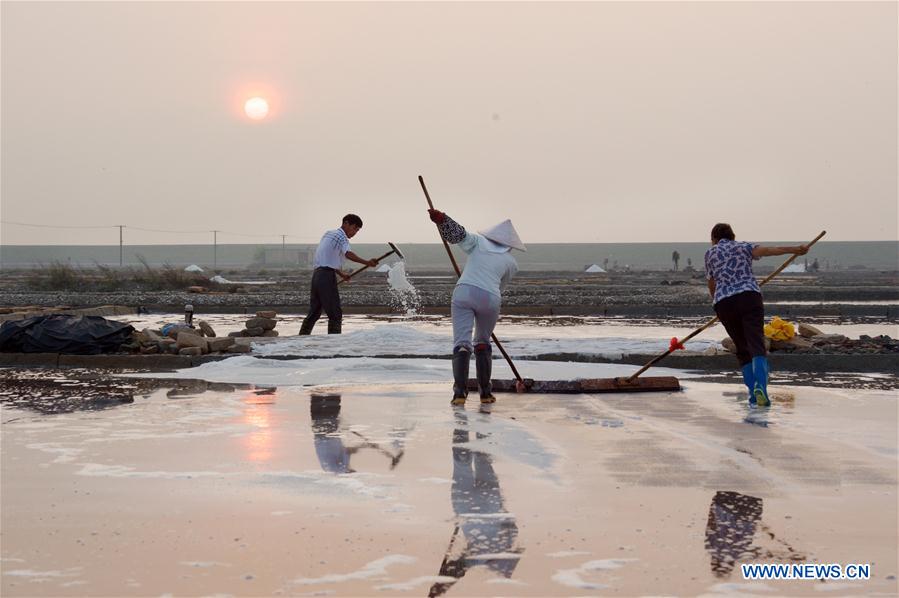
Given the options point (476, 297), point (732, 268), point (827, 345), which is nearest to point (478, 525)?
point (476, 297)

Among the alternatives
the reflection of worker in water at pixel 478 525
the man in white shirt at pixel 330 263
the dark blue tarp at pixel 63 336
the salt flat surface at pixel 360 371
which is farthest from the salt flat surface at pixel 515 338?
the reflection of worker in water at pixel 478 525

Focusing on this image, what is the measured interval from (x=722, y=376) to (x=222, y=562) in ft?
31.0

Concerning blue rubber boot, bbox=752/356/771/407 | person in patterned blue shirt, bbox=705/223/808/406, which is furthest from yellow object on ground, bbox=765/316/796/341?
blue rubber boot, bbox=752/356/771/407

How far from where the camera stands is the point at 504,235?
11242 mm

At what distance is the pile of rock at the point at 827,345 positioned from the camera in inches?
600

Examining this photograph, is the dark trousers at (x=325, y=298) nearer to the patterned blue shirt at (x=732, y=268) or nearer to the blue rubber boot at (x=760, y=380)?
the patterned blue shirt at (x=732, y=268)

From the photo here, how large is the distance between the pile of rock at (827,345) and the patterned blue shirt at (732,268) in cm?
371

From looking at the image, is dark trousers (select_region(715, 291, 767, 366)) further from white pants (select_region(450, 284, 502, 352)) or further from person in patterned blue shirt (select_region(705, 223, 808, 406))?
white pants (select_region(450, 284, 502, 352))

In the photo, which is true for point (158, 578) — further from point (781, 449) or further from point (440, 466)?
point (781, 449)

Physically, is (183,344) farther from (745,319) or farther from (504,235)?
(745,319)

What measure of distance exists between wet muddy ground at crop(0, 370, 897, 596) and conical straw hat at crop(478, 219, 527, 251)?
150cm

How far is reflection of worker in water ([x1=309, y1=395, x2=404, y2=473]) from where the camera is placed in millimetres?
7594

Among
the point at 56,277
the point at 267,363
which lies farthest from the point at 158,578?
the point at 56,277

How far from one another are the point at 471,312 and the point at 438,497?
455 cm
